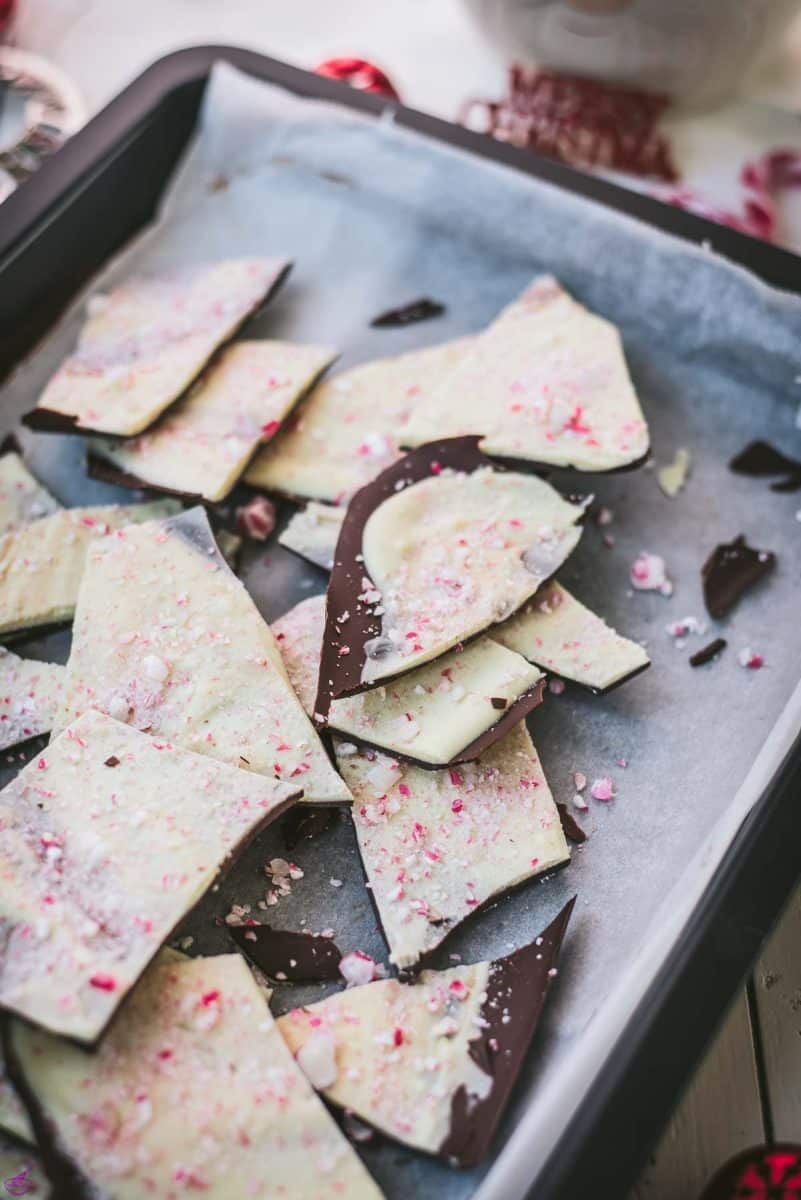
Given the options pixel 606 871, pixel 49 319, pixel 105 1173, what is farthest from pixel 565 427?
pixel 105 1173

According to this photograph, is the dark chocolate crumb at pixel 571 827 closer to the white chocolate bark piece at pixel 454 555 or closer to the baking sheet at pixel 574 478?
the baking sheet at pixel 574 478

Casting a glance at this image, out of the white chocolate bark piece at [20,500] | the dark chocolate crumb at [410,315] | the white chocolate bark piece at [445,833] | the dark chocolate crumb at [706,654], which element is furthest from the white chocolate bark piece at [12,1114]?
the dark chocolate crumb at [410,315]

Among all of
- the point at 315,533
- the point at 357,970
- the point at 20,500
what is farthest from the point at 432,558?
the point at 20,500

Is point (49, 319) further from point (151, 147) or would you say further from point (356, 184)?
point (356, 184)

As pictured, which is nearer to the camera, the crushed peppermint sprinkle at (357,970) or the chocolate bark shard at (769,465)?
the crushed peppermint sprinkle at (357,970)

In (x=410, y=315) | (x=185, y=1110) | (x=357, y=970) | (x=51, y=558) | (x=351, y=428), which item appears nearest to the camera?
(x=185, y=1110)

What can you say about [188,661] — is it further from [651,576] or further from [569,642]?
[651,576]
